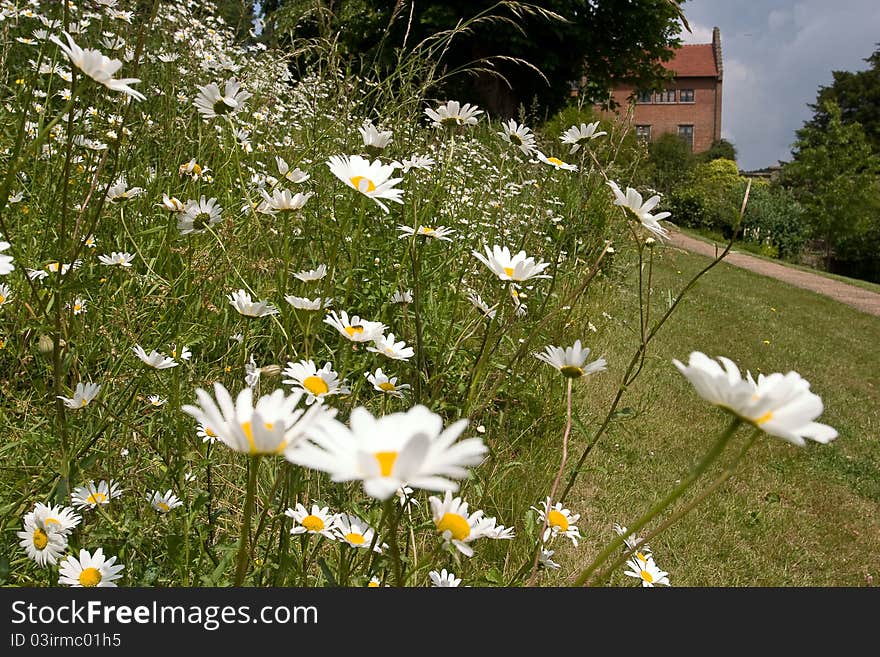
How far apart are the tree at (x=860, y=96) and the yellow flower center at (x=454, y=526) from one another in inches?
1267

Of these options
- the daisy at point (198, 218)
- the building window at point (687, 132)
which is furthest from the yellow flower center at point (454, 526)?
the building window at point (687, 132)

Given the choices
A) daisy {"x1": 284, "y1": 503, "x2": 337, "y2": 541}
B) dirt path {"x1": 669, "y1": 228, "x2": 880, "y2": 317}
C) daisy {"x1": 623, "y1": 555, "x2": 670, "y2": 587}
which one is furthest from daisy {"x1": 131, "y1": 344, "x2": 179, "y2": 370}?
dirt path {"x1": 669, "y1": 228, "x2": 880, "y2": 317}

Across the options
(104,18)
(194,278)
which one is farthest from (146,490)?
(104,18)

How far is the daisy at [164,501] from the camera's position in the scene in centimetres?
109

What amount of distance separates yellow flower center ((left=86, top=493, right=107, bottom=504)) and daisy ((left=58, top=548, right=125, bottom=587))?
11cm

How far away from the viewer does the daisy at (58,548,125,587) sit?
0.92 metres

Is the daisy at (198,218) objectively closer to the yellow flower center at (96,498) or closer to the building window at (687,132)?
the yellow flower center at (96,498)

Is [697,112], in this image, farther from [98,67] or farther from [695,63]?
[98,67]

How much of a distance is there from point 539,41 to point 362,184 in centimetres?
1213

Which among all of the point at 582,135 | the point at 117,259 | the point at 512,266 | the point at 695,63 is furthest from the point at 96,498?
the point at 695,63

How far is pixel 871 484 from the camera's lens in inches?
128

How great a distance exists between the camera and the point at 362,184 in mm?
1056

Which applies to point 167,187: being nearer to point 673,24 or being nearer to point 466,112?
point 466,112

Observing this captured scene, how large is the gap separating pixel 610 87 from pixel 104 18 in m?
12.0
